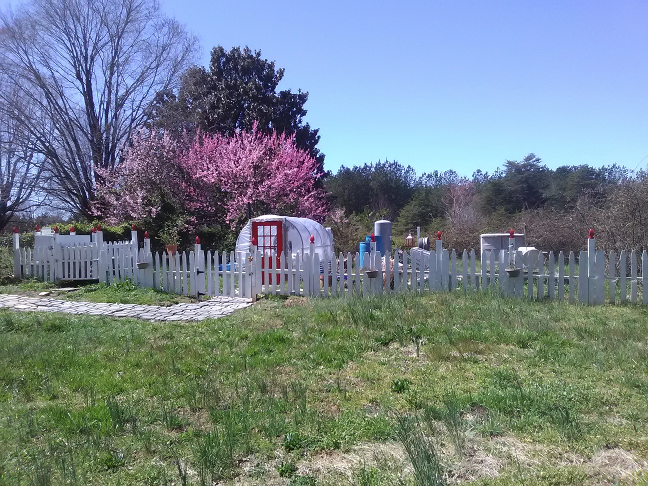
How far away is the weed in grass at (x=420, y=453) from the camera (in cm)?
275

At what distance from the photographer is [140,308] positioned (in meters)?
9.41

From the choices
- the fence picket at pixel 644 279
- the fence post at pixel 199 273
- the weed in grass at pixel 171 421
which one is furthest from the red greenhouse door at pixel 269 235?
the weed in grass at pixel 171 421

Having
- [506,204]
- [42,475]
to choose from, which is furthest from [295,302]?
[506,204]

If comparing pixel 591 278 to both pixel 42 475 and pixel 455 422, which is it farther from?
pixel 42 475

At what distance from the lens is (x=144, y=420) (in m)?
3.93

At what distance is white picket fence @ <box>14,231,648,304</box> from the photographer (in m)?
8.84

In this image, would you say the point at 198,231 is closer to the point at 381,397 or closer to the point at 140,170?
the point at 140,170

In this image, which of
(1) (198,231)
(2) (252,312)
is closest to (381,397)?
(2) (252,312)

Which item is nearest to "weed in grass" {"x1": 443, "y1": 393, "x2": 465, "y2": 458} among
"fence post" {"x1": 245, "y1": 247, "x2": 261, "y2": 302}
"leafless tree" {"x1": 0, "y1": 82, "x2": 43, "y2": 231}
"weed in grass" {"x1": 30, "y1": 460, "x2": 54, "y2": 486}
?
"weed in grass" {"x1": 30, "y1": 460, "x2": 54, "y2": 486}

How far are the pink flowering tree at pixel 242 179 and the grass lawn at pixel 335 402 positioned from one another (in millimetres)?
14103

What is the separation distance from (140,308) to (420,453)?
7.55 m

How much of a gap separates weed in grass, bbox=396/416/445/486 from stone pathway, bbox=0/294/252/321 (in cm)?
543

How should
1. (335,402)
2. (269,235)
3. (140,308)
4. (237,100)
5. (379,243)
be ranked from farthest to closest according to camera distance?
(237,100) < (269,235) < (379,243) < (140,308) < (335,402)

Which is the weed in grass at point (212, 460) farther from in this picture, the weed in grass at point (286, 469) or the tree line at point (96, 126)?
the tree line at point (96, 126)
